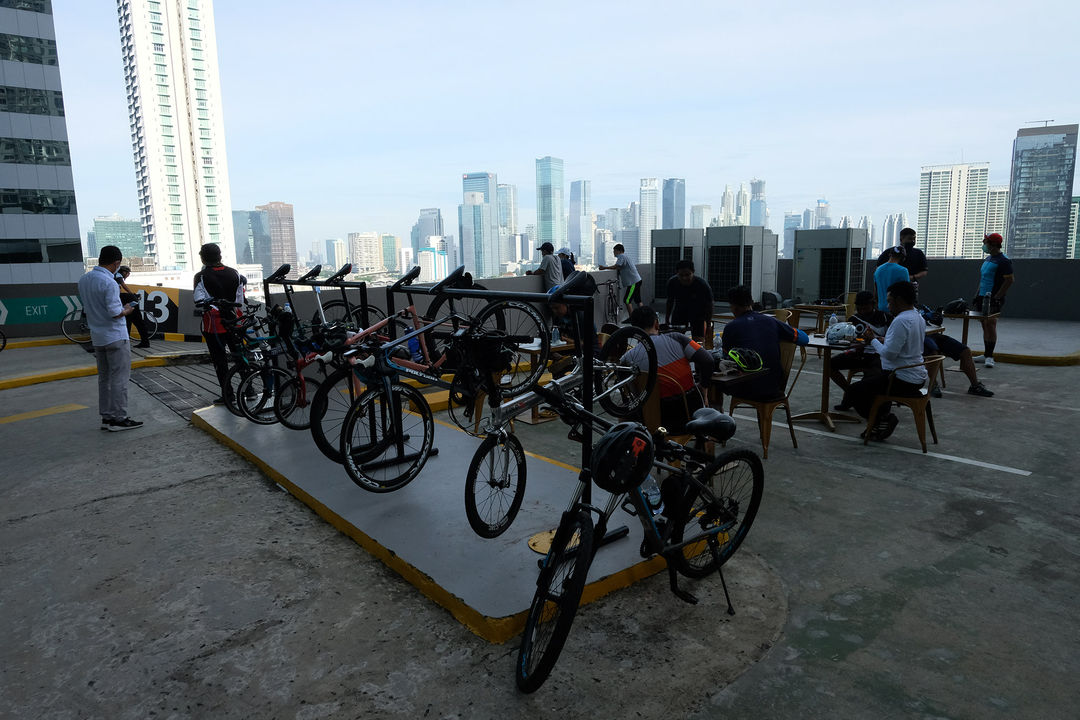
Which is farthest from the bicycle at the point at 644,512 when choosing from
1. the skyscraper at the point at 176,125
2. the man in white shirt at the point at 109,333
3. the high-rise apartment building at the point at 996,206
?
the skyscraper at the point at 176,125

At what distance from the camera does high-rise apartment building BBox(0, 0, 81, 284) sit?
1966 cm

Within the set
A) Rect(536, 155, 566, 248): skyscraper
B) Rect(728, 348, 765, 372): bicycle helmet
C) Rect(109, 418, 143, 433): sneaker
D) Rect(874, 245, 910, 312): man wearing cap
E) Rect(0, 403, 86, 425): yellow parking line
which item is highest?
Rect(536, 155, 566, 248): skyscraper

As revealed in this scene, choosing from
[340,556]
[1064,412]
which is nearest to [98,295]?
[340,556]

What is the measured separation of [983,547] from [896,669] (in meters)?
1.60

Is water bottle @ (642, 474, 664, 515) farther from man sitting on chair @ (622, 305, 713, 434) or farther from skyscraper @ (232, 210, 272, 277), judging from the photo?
skyscraper @ (232, 210, 272, 277)

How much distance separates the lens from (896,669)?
277 cm

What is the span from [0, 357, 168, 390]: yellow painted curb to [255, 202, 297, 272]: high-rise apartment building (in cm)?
16856

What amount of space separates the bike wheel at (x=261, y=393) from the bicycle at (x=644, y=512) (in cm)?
380

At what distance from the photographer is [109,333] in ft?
21.2

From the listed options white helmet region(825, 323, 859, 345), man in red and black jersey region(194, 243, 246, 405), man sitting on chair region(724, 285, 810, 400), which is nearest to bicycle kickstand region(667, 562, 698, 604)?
man sitting on chair region(724, 285, 810, 400)

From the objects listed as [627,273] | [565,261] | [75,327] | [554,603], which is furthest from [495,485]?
[75,327]

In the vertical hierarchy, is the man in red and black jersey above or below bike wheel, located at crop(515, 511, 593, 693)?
above

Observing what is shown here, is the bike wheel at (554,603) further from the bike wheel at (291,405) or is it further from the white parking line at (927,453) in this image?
the white parking line at (927,453)

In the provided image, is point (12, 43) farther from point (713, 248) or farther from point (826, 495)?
point (826, 495)
